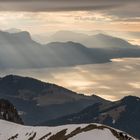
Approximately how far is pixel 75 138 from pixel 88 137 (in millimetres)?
5825

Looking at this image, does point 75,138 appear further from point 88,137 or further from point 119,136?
point 119,136

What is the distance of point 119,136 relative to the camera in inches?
7515

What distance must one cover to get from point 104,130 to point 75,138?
40.7ft

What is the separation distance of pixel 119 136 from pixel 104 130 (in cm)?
936

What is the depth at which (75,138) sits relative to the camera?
19838cm

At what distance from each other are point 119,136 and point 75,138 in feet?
62.4

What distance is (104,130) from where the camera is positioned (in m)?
198

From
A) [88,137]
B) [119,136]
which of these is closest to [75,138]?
[88,137]

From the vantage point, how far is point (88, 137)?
196000 millimetres

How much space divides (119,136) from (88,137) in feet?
43.3

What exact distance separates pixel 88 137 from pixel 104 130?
7540 millimetres
